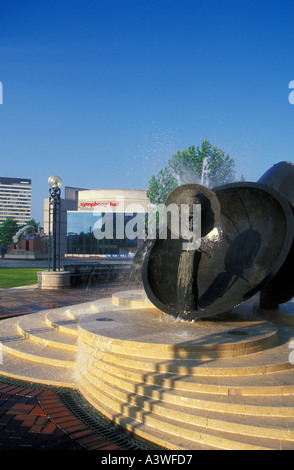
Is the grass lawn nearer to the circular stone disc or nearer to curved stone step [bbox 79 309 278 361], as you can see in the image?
the circular stone disc

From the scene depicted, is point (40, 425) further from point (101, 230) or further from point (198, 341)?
point (101, 230)

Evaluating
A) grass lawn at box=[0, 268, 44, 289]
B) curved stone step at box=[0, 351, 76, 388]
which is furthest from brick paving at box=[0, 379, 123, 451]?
grass lawn at box=[0, 268, 44, 289]

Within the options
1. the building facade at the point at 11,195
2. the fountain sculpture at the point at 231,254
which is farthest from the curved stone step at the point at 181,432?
the building facade at the point at 11,195

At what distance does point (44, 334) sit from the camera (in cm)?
752

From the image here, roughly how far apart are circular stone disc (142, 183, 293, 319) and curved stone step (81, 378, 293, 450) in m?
2.35

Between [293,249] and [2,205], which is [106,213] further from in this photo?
[2,205]

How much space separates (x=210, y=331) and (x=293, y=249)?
2444mm

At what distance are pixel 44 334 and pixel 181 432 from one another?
14.4 ft

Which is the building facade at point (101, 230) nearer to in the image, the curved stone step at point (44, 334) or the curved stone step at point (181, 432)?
the curved stone step at point (44, 334)

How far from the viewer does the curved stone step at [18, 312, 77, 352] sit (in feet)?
22.6

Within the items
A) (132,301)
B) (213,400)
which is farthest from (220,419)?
(132,301)

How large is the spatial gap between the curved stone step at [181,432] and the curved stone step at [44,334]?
243cm

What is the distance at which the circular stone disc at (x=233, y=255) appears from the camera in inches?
267
